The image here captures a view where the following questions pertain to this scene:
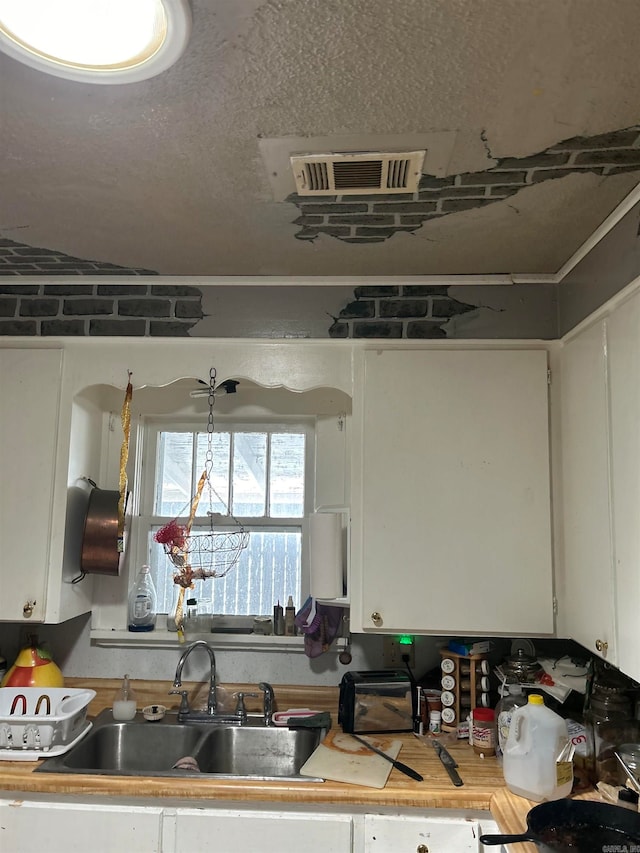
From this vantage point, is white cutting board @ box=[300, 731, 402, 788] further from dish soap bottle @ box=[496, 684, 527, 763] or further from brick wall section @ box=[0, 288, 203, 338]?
brick wall section @ box=[0, 288, 203, 338]

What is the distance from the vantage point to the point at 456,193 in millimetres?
1625

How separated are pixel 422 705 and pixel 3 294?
6.92ft

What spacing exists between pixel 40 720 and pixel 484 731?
1379 millimetres

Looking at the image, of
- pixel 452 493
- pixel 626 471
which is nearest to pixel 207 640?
pixel 452 493

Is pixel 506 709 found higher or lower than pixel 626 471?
lower

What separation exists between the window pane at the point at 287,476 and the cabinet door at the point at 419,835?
113 cm

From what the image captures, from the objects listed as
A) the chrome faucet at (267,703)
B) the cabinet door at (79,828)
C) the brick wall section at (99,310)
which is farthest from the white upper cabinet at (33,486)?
the chrome faucet at (267,703)

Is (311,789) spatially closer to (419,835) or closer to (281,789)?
(281,789)

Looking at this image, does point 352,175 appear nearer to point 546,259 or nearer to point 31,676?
point 546,259

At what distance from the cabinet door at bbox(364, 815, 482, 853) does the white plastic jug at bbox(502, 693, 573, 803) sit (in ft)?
0.57

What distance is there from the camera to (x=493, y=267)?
214cm

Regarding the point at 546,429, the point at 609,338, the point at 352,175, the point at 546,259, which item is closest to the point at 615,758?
the point at 546,429

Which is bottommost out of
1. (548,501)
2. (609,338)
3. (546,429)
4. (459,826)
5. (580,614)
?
(459,826)

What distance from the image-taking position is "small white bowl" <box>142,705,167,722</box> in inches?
86.9
